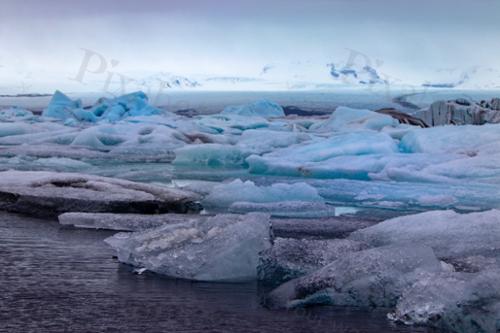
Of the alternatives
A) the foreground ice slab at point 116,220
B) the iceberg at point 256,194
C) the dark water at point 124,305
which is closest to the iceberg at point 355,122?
the iceberg at point 256,194

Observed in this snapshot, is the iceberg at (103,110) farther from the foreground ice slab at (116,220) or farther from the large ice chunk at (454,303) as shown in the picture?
the large ice chunk at (454,303)

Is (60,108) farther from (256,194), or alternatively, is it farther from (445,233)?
(445,233)

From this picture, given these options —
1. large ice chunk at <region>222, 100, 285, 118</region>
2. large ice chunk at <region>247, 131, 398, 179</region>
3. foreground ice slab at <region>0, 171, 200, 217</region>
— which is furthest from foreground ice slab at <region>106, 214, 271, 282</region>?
large ice chunk at <region>222, 100, 285, 118</region>

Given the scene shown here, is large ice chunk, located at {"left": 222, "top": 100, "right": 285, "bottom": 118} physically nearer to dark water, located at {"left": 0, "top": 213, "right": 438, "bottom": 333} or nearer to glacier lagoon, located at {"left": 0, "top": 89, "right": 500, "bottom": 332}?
glacier lagoon, located at {"left": 0, "top": 89, "right": 500, "bottom": 332}

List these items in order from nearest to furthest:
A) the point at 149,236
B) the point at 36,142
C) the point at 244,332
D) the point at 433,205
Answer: the point at 244,332
the point at 149,236
the point at 433,205
the point at 36,142

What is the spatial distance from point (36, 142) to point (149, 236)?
10.1 m

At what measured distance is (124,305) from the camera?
3844 mm

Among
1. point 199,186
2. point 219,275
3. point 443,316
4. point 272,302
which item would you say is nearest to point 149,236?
point 219,275

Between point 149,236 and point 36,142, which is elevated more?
point 149,236

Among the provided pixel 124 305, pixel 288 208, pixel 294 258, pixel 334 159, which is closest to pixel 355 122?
pixel 334 159

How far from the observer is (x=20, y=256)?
4.83 metres

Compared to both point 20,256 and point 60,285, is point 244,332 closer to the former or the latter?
point 60,285

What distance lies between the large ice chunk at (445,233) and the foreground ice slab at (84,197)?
1.79 metres

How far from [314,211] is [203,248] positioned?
7.20ft
